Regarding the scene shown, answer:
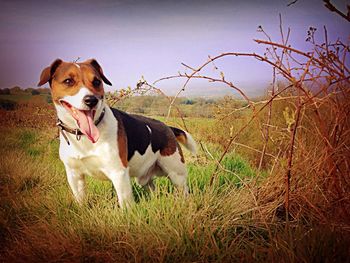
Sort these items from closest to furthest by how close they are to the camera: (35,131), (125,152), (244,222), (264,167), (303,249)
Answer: (303,249) < (244,222) < (125,152) < (35,131) < (264,167)

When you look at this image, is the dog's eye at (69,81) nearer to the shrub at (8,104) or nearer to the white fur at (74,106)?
the white fur at (74,106)

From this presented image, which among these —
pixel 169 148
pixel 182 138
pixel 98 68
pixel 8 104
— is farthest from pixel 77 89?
pixel 182 138

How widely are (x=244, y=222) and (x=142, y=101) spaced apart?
0.88m

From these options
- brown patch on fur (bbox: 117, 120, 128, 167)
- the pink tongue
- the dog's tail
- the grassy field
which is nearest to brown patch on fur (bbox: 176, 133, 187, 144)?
the dog's tail

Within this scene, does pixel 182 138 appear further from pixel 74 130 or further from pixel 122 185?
pixel 74 130

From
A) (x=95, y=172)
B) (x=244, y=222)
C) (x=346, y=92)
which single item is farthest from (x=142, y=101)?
(x=346, y=92)

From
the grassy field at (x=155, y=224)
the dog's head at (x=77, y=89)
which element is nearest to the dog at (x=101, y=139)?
the dog's head at (x=77, y=89)

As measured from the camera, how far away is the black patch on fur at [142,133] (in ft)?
5.24

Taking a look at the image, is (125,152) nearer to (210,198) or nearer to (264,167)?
(210,198)

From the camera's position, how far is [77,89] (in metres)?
1.25

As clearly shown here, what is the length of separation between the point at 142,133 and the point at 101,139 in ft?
0.94

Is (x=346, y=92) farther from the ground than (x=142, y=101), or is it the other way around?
(x=346, y=92)

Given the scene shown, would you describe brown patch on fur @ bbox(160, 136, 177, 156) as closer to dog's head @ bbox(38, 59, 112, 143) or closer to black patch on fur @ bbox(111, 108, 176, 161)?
black patch on fur @ bbox(111, 108, 176, 161)

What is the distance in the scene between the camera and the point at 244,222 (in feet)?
4.55
